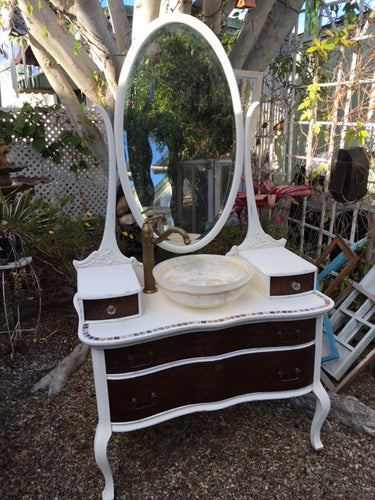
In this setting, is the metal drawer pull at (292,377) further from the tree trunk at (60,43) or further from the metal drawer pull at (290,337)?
the tree trunk at (60,43)

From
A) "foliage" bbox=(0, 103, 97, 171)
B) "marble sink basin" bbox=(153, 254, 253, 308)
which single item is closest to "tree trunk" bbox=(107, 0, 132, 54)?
"foliage" bbox=(0, 103, 97, 171)

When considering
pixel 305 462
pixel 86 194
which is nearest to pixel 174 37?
pixel 305 462

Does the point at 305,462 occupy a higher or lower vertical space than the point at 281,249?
lower

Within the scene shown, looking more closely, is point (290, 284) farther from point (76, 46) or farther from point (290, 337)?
point (76, 46)

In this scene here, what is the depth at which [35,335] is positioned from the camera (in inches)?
106

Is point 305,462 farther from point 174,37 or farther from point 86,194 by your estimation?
point 86,194

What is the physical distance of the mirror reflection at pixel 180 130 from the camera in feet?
5.49

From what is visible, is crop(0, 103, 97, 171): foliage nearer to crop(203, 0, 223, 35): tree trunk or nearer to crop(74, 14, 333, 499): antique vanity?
crop(203, 0, 223, 35): tree trunk

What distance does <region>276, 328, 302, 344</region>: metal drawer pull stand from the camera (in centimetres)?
163

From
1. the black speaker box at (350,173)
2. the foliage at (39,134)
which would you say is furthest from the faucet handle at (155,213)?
the foliage at (39,134)

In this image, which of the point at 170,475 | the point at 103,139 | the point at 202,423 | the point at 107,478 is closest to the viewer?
the point at 107,478

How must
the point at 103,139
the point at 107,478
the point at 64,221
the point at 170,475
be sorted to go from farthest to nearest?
the point at 103,139, the point at 64,221, the point at 170,475, the point at 107,478

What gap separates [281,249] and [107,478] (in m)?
1.28

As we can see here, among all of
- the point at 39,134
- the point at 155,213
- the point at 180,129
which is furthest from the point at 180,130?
the point at 39,134
